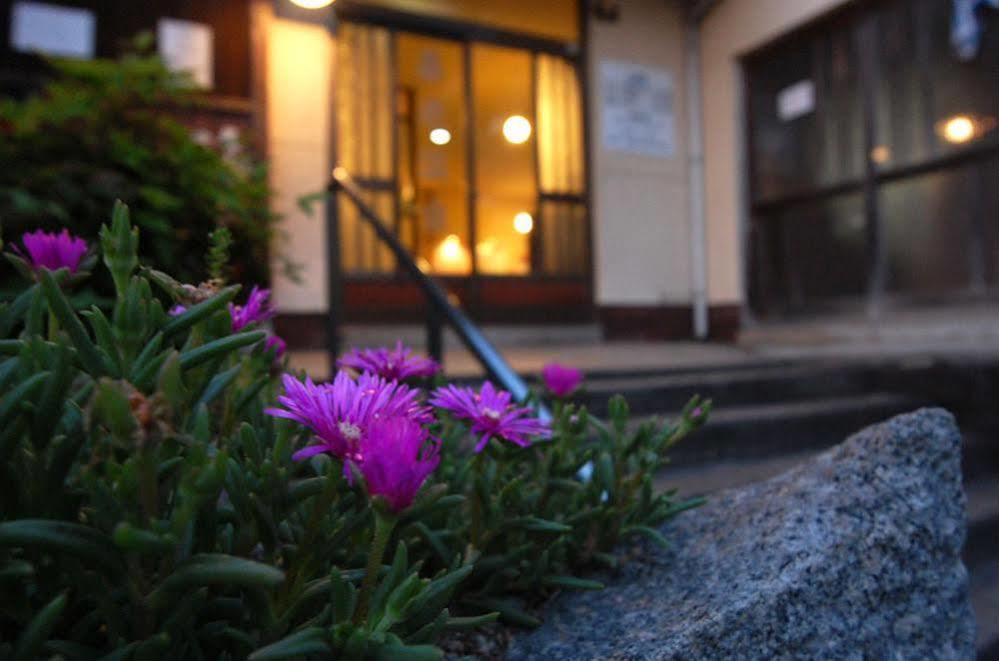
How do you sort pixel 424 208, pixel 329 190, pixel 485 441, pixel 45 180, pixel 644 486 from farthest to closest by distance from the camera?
pixel 424 208
pixel 329 190
pixel 45 180
pixel 644 486
pixel 485 441

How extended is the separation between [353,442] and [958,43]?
5.33 m

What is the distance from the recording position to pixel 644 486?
1.29m

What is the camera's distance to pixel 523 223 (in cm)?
607

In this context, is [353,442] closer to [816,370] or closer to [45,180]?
[45,180]

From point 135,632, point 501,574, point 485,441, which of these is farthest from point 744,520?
point 135,632

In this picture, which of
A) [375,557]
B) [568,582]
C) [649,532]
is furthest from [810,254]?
[375,557]

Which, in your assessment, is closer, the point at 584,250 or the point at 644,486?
the point at 644,486

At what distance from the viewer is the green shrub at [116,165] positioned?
7.90 feet

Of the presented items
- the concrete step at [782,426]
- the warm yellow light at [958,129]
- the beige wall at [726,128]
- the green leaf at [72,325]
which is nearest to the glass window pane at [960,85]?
the warm yellow light at [958,129]

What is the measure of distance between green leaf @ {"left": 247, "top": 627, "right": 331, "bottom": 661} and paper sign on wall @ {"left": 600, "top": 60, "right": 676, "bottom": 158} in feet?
19.6

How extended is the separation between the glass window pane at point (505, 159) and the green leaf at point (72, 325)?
522 cm

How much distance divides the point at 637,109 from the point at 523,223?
5.22ft

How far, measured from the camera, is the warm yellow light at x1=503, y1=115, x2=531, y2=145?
239 inches

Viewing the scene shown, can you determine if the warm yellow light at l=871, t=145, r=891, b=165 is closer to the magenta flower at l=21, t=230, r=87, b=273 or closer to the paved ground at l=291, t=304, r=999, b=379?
the paved ground at l=291, t=304, r=999, b=379
